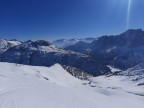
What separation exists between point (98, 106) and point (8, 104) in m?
11.3

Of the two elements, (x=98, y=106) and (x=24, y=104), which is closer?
(x=24, y=104)

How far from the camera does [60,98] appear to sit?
27.7 m

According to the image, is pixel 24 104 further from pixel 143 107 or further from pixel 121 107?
pixel 143 107

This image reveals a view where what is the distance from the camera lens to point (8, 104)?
21562mm

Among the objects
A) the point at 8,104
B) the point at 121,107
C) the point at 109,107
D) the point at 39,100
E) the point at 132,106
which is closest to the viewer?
the point at 8,104

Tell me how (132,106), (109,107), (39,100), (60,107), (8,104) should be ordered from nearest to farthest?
1. (8,104)
2. (60,107)
3. (39,100)
4. (109,107)
5. (132,106)

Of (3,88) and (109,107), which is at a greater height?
(3,88)

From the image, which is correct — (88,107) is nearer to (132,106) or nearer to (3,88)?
(132,106)

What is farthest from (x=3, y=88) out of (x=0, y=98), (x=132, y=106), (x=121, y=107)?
(x=132, y=106)

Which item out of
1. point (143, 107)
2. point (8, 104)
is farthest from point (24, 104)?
point (143, 107)

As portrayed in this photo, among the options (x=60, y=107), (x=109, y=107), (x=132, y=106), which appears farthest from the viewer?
(x=132, y=106)

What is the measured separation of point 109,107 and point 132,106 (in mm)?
7540

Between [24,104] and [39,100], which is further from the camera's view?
[39,100]

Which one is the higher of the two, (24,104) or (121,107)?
(24,104)
